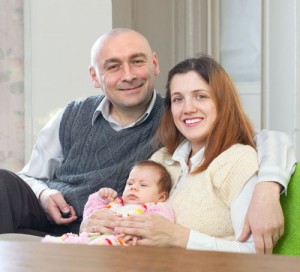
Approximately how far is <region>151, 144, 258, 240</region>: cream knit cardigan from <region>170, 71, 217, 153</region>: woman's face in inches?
4.7

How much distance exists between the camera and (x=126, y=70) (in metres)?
2.48

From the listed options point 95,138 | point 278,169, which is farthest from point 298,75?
point 278,169

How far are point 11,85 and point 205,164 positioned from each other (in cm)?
221

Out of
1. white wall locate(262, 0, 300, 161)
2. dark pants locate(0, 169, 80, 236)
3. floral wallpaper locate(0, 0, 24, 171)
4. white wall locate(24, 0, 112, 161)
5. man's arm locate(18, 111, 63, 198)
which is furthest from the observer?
floral wallpaper locate(0, 0, 24, 171)

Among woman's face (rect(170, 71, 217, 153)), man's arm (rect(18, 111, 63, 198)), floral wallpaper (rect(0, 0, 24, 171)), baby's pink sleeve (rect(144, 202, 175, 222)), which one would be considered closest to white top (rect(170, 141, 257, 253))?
baby's pink sleeve (rect(144, 202, 175, 222))

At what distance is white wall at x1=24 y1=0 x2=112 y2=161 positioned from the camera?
3.59 metres

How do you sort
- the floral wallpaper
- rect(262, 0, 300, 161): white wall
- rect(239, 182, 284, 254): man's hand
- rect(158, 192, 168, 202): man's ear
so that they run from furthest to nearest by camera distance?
1. the floral wallpaper
2. rect(262, 0, 300, 161): white wall
3. rect(158, 192, 168, 202): man's ear
4. rect(239, 182, 284, 254): man's hand

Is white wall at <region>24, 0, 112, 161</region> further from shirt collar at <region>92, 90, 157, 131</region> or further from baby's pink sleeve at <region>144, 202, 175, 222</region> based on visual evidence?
baby's pink sleeve at <region>144, 202, 175, 222</region>

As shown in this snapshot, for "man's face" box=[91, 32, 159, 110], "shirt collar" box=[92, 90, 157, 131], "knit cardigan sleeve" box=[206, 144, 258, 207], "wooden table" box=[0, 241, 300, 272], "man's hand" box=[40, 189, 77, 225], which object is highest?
"man's face" box=[91, 32, 159, 110]

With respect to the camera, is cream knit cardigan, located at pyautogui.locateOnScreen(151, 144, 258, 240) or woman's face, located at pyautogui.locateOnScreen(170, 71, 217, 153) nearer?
cream knit cardigan, located at pyautogui.locateOnScreen(151, 144, 258, 240)

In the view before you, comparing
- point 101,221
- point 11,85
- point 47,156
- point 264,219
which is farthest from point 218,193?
point 11,85

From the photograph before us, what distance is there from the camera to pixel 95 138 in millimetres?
2539

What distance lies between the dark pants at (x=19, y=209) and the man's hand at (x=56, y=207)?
28 millimetres

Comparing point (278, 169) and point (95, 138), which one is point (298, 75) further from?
point (278, 169)
